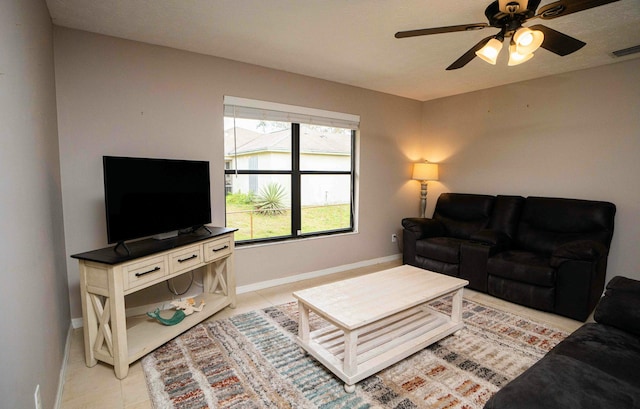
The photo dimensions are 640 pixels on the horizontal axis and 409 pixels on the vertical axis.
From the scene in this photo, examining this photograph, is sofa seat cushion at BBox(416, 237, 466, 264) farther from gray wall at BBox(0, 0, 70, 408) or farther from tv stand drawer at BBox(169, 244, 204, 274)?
gray wall at BBox(0, 0, 70, 408)

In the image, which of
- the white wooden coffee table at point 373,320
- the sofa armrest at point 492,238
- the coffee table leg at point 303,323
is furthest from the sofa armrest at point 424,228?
the coffee table leg at point 303,323

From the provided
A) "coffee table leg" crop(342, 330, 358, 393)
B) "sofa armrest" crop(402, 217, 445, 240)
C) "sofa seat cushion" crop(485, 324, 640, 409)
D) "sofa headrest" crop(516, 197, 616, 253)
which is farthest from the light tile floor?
"sofa armrest" crop(402, 217, 445, 240)

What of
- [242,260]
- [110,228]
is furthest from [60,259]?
[242,260]

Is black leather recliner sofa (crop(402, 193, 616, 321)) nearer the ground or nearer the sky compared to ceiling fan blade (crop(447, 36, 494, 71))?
nearer the ground

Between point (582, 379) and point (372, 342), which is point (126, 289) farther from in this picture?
point (582, 379)

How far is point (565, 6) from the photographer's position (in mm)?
1556

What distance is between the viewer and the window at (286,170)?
3346 mm

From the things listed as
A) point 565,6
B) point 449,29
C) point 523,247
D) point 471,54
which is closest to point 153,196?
point 449,29

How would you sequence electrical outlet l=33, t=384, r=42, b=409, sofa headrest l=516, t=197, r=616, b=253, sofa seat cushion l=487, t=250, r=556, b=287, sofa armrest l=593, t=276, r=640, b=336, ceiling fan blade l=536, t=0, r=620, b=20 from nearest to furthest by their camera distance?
A: electrical outlet l=33, t=384, r=42, b=409 < ceiling fan blade l=536, t=0, r=620, b=20 < sofa armrest l=593, t=276, r=640, b=336 < sofa seat cushion l=487, t=250, r=556, b=287 < sofa headrest l=516, t=197, r=616, b=253

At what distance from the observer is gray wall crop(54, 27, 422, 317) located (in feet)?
8.18

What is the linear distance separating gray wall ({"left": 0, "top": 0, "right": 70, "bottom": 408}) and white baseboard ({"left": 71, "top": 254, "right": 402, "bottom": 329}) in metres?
0.60

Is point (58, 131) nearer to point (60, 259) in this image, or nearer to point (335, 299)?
point (60, 259)

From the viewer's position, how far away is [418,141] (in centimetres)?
500

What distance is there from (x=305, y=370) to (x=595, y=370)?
1.52 m
